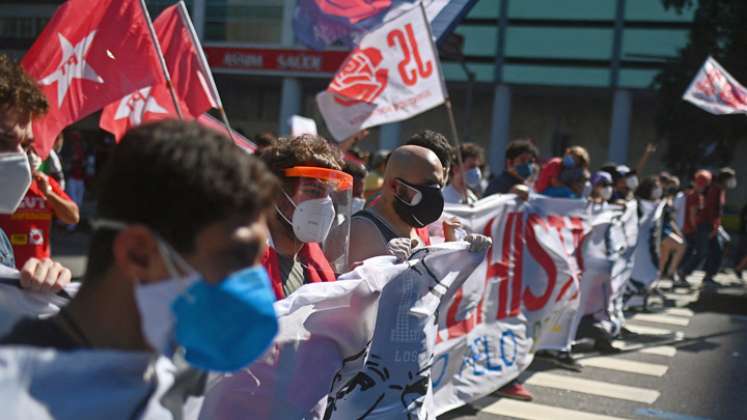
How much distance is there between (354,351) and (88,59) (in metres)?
2.61

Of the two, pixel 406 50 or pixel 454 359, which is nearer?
pixel 454 359

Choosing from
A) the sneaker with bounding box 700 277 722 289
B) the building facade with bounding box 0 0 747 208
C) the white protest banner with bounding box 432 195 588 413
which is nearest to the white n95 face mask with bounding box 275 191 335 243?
the white protest banner with bounding box 432 195 588 413

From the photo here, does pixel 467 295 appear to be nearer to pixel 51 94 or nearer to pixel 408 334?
pixel 408 334

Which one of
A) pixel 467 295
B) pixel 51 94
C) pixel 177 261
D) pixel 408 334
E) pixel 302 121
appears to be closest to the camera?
pixel 177 261

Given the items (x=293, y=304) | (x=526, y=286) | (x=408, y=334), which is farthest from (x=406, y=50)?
(x=293, y=304)

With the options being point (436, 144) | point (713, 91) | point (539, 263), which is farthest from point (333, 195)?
point (713, 91)

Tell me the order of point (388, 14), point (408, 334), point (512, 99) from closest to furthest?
point (408, 334), point (388, 14), point (512, 99)

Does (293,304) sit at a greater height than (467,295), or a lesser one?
greater

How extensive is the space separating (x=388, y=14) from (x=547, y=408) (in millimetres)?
3864

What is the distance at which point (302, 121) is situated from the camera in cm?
1031

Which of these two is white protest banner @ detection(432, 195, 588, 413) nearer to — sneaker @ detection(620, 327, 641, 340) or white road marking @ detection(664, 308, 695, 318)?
sneaker @ detection(620, 327, 641, 340)

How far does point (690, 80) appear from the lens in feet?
94.7

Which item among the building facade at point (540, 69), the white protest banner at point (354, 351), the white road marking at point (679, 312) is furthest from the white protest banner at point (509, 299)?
the building facade at point (540, 69)

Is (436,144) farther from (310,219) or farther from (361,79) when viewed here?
(361,79)
